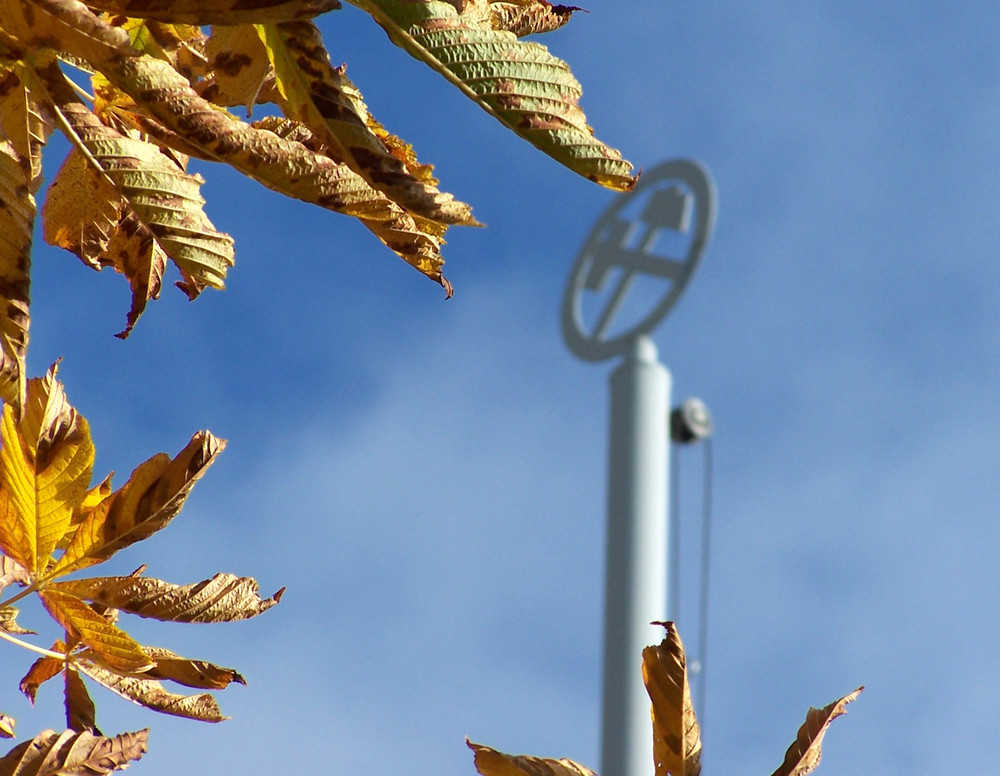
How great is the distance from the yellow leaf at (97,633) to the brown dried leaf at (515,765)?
0.15 m

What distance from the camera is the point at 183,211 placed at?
431mm

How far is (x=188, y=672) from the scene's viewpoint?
45 cm

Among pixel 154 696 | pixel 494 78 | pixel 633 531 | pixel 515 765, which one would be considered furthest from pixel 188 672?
pixel 633 531

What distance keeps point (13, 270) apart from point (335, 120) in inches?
5.0

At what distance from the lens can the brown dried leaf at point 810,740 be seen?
387 mm

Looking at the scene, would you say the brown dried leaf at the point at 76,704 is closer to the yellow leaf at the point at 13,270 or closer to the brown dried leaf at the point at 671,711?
the yellow leaf at the point at 13,270

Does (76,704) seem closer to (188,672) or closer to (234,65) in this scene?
(188,672)

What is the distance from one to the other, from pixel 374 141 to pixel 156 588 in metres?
0.20

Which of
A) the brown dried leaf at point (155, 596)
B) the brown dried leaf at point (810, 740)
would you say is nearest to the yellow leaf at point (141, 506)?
the brown dried leaf at point (155, 596)

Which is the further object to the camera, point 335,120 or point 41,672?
point 41,672

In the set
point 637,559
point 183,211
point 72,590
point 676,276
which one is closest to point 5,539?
point 72,590

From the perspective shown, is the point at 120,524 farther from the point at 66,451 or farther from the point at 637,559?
the point at 637,559

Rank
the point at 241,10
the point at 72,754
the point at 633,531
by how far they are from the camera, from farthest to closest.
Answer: the point at 633,531, the point at 72,754, the point at 241,10

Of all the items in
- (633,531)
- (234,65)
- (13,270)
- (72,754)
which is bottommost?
(72,754)
